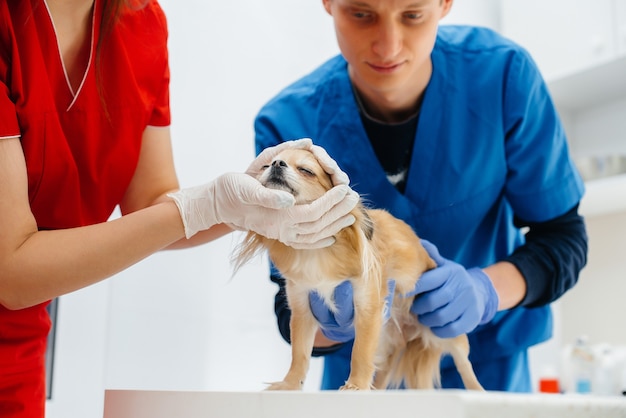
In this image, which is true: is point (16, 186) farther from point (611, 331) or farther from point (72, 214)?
point (611, 331)

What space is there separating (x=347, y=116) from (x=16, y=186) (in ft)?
2.33

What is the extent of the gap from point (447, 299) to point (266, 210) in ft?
1.33

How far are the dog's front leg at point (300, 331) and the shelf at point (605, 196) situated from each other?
1683 mm

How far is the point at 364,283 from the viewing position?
105 cm

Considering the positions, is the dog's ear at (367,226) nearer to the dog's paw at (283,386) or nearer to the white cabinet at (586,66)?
the dog's paw at (283,386)

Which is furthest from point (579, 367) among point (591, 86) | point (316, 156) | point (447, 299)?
point (316, 156)

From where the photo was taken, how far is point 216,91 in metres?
1.95

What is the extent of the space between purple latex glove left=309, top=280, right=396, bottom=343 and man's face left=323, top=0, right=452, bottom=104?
1.40ft

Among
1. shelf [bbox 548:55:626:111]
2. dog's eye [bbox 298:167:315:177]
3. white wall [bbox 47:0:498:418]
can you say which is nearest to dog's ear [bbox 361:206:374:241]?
dog's eye [bbox 298:167:315:177]

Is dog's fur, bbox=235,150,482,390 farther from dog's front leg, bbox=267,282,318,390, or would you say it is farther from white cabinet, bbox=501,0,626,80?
white cabinet, bbox=501,0,626,80

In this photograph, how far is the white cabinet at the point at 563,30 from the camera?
100.0 inches

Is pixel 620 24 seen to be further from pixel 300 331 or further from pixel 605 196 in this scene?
pixel 300 331

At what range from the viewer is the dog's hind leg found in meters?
1.24

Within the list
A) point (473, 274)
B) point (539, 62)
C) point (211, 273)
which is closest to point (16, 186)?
point (473, 274)
